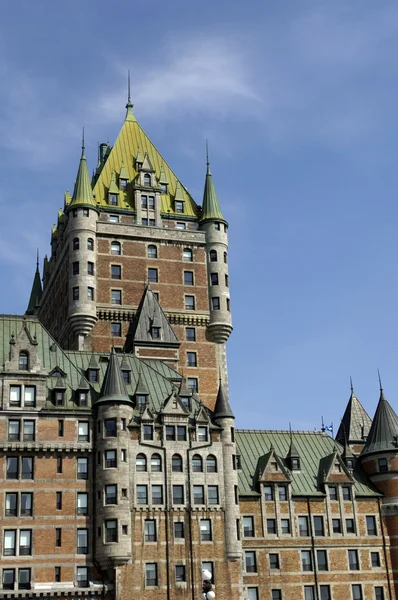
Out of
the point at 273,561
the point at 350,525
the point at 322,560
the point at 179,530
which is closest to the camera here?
the point at 179,530

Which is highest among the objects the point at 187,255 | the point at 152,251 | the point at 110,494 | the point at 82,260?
the point at 152,251

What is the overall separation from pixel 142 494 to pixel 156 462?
3.18 m

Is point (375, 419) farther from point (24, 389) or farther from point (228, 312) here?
point (24, 389)

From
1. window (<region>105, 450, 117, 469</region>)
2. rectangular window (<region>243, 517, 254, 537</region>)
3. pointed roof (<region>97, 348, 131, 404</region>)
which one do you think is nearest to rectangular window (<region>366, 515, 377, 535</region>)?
rectangular window (<region>243, 517, 254, 537</region>)

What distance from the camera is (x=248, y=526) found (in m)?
89.6

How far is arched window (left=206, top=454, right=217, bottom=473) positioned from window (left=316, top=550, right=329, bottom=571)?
16.2 meters

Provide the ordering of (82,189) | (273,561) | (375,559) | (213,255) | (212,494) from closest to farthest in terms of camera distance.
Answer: (212,494) < (273,561) < (375,559) < (82,189) < (213,255)

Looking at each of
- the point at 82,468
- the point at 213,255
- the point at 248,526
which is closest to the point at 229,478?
the point at 248,526

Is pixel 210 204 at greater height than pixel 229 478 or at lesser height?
greater

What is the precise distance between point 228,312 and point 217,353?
541 centimetres

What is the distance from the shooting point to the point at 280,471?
306 feet

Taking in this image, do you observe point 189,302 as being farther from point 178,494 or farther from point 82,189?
point 178,494

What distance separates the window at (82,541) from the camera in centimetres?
7675

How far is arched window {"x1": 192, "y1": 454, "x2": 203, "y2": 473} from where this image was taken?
82.9 meters
